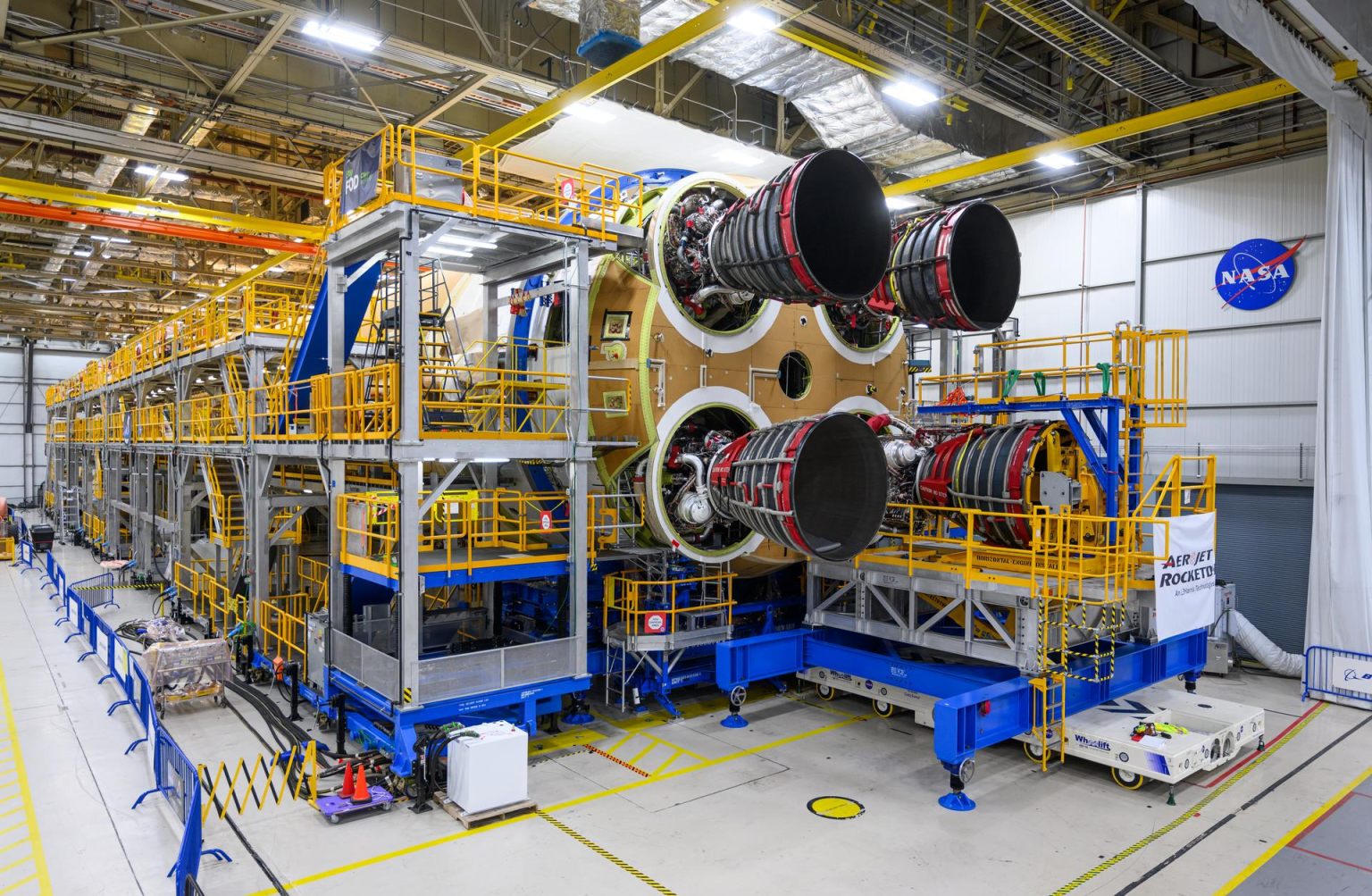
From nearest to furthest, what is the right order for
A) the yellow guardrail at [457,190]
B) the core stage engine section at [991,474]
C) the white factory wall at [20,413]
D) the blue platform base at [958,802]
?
1. the blue platform base at [958,802]
2. the yellow guardrail at [457,190]
3. the core stage engine section at [991,474]
4. the white factory wall at [20,413]

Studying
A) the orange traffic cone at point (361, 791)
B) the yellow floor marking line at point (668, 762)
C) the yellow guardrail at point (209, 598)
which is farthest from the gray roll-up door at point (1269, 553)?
the yellow guardrail at point (209, 598)

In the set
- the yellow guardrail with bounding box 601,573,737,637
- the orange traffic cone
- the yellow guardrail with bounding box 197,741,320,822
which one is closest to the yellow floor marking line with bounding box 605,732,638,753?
the yellow guardrail with bounding box 601,573,737,637

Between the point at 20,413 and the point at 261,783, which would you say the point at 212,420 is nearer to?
the point at 261,783

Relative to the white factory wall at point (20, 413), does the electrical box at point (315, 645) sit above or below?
below

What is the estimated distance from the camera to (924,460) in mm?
13812

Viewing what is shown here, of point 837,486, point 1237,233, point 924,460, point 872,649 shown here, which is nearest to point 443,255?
point 837,486

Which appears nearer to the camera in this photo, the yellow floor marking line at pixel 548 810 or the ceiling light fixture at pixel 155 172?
the yellow floor marking line at pixel 548 810

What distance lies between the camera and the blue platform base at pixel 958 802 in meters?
9.70

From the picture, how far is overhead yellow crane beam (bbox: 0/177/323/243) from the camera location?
63.3 ft

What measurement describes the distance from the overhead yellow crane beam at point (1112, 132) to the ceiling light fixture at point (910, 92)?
312 cm

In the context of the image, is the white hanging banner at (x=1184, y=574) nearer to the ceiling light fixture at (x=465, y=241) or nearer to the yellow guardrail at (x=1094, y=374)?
the yellow guardrail at (x=1094, y=374)

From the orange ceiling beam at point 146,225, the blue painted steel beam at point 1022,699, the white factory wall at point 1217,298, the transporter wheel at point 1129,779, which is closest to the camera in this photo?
the blue painted steel beam at point 1022,699

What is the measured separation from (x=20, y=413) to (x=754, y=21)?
51048 millimetres

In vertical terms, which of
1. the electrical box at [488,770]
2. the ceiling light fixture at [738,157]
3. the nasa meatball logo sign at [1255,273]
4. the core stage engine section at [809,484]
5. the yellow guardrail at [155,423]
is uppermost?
the ceiling light fixture at [738,157]
